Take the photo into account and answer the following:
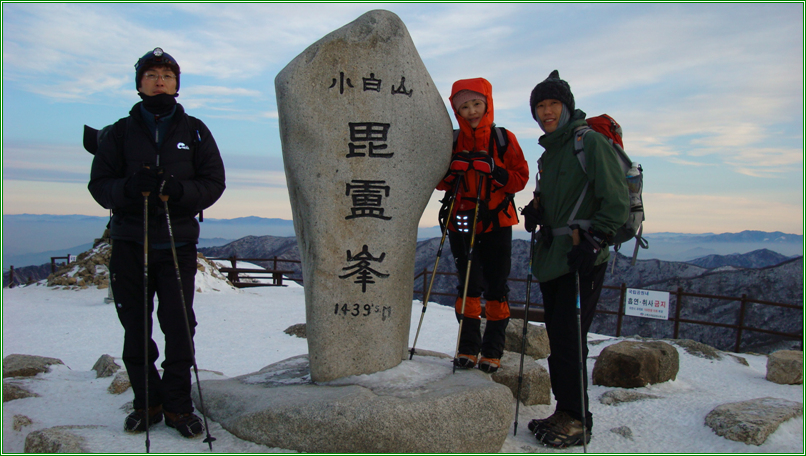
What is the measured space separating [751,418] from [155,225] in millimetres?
5223

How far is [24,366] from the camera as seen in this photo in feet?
21.4

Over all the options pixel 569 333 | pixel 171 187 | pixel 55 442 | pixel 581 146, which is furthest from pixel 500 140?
pixel 55 442

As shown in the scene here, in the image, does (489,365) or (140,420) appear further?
(489,365)

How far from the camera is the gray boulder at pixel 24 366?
639 centimetres

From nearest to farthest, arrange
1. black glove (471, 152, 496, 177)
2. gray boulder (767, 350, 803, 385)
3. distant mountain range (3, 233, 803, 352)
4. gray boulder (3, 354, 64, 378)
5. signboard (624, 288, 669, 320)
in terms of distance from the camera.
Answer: black glove (471, 152, 496, 177), gray boulder (3, 354, 64, 378), gray boulder (767, 350, 803, 385), signboard (624, 288, 669, 320), distant mountain range (3, 233, 803, 352)

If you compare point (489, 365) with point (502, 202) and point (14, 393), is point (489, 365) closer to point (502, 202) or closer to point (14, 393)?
point (502, 202)

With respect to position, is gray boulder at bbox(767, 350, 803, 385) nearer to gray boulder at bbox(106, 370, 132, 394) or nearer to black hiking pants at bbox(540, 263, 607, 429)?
black hiking pants at bbox(540, 263, 607, 429)

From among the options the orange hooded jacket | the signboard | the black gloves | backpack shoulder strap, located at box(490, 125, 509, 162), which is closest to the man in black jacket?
the orange hooded jacket

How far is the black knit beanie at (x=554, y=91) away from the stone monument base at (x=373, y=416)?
7.70 ft

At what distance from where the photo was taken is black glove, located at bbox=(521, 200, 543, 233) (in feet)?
14.4

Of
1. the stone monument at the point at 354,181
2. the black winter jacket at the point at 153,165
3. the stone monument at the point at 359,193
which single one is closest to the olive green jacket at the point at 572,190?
the stone monument at the point at 359,193

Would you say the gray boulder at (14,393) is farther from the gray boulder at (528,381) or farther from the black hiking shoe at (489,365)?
the gray boulder at (528,381)

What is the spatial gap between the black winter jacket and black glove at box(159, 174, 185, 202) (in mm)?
32

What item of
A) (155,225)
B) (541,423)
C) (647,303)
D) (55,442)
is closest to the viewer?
(55,442)
